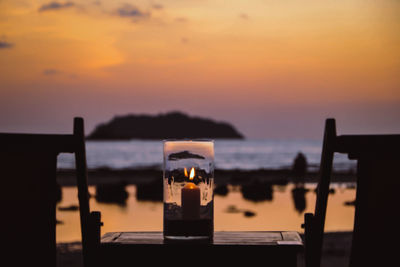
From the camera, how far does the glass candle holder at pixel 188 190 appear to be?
2094 millimetres

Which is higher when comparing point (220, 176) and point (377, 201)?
point (377, 201)

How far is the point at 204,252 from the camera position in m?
2.07

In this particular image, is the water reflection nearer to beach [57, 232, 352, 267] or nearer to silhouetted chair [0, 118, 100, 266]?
beach [57, 232, 352, 267]

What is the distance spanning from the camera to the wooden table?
6.72ft

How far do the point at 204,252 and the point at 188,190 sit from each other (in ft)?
0.77

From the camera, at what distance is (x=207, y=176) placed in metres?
2.17

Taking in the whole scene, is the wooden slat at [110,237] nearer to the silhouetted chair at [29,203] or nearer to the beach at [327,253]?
the silhouetted chair at [29,203]

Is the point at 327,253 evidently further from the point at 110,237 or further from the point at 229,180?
the point at 229,180

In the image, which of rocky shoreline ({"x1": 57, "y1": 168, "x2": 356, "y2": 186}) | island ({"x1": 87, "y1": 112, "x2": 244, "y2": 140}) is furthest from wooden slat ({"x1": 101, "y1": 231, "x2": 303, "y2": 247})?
island ({"x1": 87, "y1": 112, "x2": 244, "y2": 140})

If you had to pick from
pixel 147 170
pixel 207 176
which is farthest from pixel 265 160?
pixel 207 176

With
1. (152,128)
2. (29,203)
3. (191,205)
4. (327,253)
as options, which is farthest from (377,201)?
(152,128)

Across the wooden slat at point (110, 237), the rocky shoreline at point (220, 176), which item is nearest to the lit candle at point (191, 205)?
the wooden slat at point (110, 237)

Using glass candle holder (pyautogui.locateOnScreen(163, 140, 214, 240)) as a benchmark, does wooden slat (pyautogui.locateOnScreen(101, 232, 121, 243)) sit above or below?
below

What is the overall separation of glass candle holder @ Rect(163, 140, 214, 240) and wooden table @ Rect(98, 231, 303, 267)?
52mm
